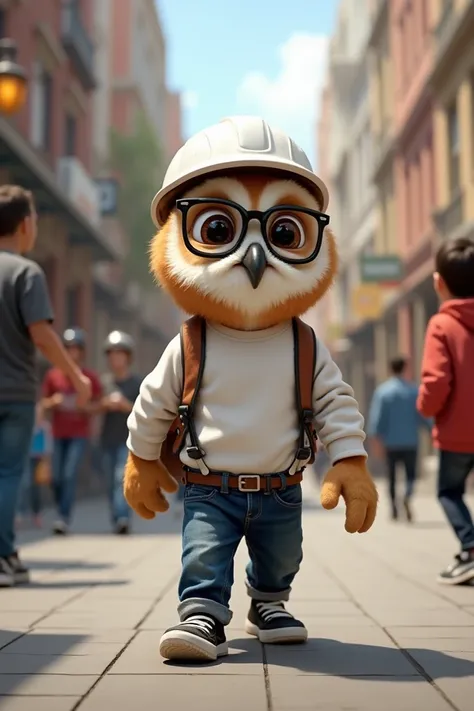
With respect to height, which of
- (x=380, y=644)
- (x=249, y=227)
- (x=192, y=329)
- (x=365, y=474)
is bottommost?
(x=380, y=644)

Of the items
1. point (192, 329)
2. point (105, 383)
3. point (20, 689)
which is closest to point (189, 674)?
point (20, 689)

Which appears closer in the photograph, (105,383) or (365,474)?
(365,474)

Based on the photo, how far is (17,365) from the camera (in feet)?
16.7

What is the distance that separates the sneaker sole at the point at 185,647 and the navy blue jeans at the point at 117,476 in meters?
5.60

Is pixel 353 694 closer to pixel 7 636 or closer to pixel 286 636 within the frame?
pixel 286 636

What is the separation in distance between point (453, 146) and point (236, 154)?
1650 cm

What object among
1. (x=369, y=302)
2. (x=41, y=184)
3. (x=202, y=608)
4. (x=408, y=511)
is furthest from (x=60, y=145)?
(x=202, y=608)

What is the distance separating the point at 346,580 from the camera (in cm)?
538

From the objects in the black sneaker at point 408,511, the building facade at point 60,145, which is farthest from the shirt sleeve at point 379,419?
the building facade at point 60,145

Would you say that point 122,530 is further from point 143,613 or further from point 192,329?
point 192,329

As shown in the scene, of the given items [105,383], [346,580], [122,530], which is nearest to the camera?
[346,580]

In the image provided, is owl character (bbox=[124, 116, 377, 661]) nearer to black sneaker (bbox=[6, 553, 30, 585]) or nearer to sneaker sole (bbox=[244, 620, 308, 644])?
sneaker sole (bbox=[244, 620, 308, 644])

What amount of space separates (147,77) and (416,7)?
2412 centimetres

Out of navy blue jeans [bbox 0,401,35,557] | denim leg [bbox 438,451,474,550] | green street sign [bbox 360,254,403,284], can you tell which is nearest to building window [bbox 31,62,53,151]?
green street sign [bbox 360,254,403,284]
